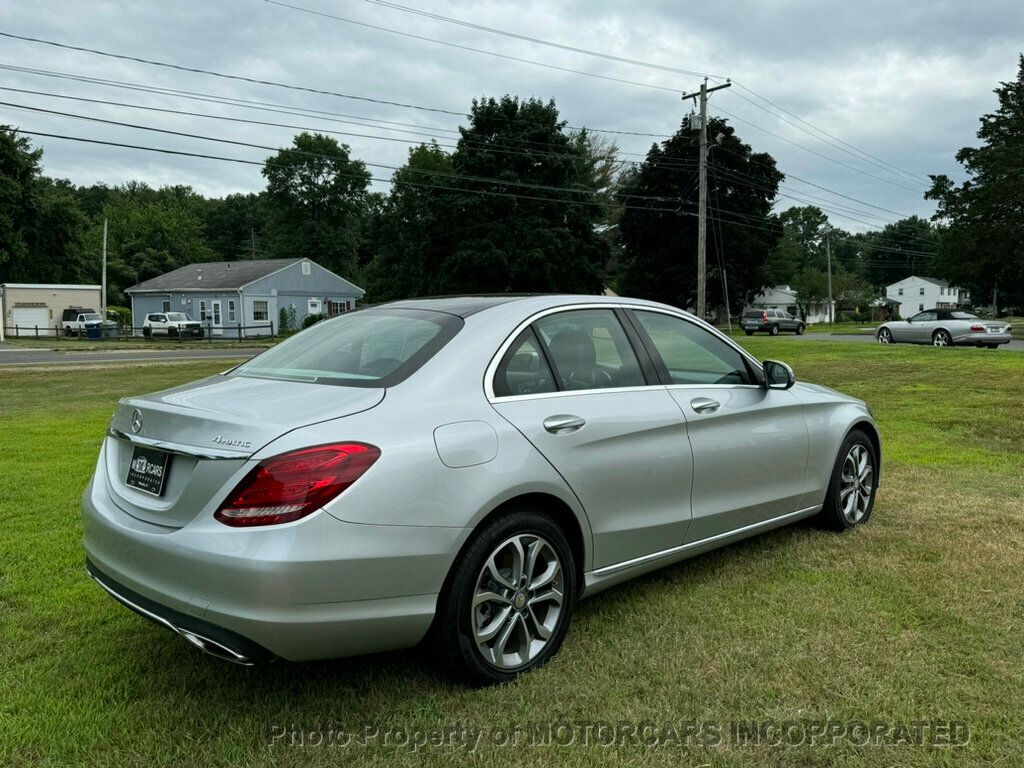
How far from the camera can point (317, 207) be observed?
238ft

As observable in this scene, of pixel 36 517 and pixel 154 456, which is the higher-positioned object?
pixel 154 456

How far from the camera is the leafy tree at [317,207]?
234ft

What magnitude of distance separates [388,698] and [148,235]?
267ft

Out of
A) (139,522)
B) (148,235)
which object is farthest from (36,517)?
(148,235)

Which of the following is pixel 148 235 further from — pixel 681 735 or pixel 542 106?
pixel 681 735

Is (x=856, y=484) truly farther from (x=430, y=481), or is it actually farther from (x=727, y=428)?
(x=430, y=481)

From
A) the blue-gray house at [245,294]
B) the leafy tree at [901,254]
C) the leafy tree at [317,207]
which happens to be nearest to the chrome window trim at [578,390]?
the blue-gray house at [245,294]

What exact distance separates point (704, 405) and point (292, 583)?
2.27m

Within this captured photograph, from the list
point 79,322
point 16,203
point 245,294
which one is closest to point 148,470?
point 245,294

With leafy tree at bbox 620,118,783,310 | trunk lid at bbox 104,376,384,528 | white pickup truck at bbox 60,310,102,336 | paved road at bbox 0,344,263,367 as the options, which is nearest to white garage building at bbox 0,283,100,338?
white pickup truck at bbox 60,310,102,336

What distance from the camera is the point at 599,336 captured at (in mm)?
3830

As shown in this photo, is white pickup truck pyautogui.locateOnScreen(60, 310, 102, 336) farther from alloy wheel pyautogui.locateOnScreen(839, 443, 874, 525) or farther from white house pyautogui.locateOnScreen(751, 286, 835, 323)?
white house pyautogui.locateOnScreen(751, 286, 835, 323)

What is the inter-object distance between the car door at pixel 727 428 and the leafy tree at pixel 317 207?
7050 cm

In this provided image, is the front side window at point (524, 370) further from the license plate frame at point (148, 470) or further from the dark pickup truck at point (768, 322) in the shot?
the dark pickup truck at point (768, 322)
